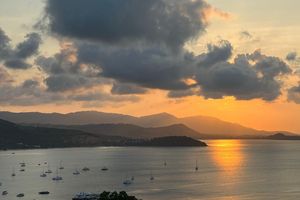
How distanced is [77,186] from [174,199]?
53346 mm

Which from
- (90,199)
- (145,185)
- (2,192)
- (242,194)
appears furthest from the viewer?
(145,185)

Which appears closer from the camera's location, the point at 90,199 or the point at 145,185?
the point at 90,199

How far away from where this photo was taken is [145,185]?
197375mm

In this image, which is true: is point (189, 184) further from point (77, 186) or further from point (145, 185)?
point (77, 186)

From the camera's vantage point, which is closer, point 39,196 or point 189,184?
point 39,196

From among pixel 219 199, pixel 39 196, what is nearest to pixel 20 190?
pixel 39 196

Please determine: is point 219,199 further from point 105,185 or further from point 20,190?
point 20,190

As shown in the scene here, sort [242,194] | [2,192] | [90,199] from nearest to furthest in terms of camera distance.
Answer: [90,199] → [242,194] → [2,192]

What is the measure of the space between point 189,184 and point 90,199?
56.2 m

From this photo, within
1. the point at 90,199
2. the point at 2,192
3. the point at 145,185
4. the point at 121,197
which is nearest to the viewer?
the point at 121,197

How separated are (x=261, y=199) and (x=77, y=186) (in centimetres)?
7208

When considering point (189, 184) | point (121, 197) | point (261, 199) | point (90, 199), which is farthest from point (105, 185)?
point (121, 197)

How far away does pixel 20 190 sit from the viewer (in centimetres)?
18462

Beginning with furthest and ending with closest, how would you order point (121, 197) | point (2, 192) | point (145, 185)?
point (145, 185), point (2, 192), point (121, 197)
